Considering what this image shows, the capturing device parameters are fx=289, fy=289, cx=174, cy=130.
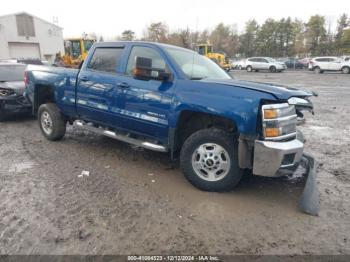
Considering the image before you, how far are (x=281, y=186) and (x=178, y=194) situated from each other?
1487 millimetres

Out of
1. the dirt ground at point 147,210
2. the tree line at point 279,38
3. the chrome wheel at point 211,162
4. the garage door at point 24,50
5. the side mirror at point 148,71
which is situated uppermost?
the tree line at point 279,38

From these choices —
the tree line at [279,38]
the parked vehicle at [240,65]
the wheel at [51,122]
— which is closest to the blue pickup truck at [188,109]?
the wheel at [51,122]

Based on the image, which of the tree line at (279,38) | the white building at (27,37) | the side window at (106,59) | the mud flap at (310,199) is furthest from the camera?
the tree line at (279,38)

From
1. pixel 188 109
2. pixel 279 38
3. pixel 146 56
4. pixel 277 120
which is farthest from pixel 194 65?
pixel 279 38

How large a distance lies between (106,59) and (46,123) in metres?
2.08

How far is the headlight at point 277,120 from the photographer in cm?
325

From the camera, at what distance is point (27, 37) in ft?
121

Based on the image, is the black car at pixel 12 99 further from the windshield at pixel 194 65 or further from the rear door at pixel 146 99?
the windshield at pixel 194 65

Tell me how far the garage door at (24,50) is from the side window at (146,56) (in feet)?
123

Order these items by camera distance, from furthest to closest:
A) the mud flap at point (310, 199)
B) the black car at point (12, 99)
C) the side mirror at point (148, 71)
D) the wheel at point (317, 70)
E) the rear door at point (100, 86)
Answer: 1. the wheel at point (317, 70)
2. the black car at point (12, 99)
3. the rear door at point (100, 86)
4. the side mirror at point (148, 71)
5. the mud flap at point (310, 199)

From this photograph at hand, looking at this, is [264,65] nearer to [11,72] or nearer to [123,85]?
[11,72]

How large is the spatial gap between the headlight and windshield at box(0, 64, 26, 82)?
7.45 metres

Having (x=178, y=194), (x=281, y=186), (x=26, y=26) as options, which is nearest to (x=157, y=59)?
(x=178, y=194)

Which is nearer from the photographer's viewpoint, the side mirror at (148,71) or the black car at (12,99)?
the side mirror at (148,71)
